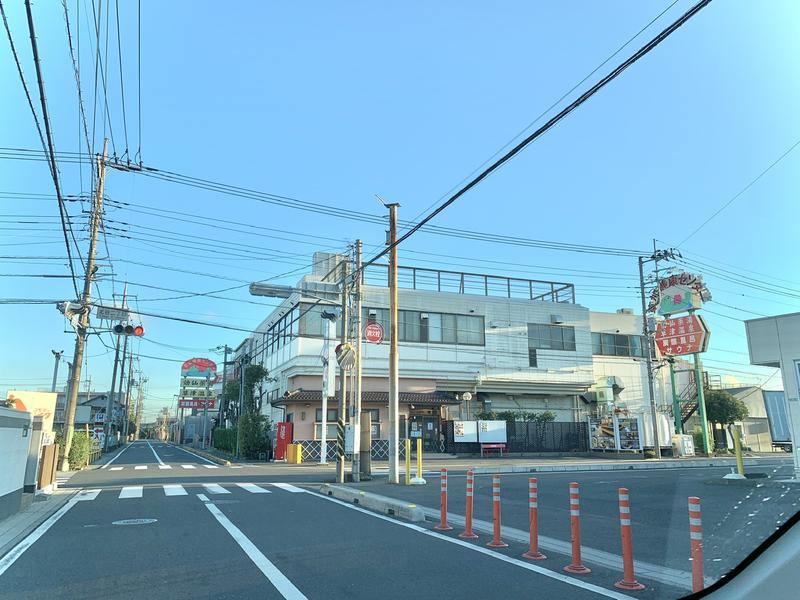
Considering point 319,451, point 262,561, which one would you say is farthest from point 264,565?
point 319,451

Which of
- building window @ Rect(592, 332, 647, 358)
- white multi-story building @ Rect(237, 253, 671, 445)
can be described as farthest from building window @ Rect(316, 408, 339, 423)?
building window @ Rect(592, 332, 647, 358)

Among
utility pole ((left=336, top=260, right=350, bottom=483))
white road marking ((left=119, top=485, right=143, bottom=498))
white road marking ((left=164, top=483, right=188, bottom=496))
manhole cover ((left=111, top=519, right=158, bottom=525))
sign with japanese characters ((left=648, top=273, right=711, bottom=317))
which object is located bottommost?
manhole cover ((left=111, top=519, right=158, bottom=525))

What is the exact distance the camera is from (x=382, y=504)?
41.1 feet

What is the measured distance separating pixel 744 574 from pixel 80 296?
2739cm

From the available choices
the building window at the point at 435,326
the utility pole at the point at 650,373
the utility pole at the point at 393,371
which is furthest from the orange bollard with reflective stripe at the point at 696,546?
the building window at the point at 435,326

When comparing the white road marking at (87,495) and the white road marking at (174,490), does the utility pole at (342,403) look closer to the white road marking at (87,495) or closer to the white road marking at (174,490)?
the white road marking at (174,490)

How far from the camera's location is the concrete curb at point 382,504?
11.2 m

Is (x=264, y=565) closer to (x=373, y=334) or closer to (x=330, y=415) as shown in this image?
(x=373, y=334)

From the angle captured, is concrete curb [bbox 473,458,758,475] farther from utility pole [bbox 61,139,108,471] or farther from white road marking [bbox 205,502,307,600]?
utility pole [bbox 61,139,108,471]

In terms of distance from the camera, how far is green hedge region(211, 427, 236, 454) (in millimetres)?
42375

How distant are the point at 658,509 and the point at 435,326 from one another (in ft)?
96.1

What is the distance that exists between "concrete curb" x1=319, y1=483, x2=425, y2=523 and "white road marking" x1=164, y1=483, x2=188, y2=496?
3868mm

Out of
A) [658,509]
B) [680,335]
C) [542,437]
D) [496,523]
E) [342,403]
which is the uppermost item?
[680,335]

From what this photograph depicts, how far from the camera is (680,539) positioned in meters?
8.16
